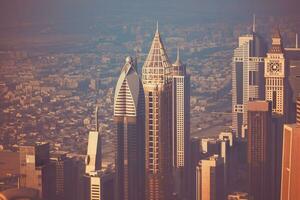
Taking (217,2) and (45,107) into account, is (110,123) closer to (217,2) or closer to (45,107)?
(45,107)

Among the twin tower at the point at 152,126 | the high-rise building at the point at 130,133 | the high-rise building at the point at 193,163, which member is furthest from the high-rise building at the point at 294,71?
the high-rise building at the point at 130,133

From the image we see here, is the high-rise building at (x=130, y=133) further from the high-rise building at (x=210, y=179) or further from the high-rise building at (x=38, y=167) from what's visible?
the high-rise building at (x=38, y=167)

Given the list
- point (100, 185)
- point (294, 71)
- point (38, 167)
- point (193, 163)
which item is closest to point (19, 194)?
point (38, 167)

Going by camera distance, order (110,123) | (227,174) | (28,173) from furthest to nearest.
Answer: (227,174) → (110,123) → (28,173)

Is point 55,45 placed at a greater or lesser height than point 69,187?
greater

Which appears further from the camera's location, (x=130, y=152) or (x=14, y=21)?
(x=130, y=152)

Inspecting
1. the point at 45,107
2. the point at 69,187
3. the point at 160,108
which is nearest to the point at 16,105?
the point at 45,107
